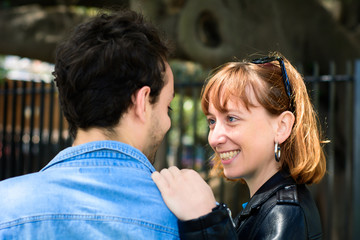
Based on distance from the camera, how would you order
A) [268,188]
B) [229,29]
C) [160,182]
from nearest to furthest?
[160,182] < [268,188] < [229,29]

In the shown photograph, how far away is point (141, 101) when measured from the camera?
1.25m

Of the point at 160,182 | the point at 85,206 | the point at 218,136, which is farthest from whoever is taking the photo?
the point at 218,136

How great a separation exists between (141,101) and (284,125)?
828 mm

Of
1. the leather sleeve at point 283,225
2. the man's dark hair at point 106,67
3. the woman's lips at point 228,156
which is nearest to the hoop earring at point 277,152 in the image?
the woman's lips at point 228,156

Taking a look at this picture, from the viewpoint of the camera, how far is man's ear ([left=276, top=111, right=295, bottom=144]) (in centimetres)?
182

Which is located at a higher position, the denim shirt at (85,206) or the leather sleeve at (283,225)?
the denim shirt at (85,206)

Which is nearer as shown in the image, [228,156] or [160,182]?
[160,182]

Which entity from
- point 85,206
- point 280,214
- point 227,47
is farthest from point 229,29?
point 85,206

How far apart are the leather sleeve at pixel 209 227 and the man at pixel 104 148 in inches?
1.4

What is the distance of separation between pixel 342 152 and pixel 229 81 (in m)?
4.61

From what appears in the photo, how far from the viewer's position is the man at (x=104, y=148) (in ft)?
3.53

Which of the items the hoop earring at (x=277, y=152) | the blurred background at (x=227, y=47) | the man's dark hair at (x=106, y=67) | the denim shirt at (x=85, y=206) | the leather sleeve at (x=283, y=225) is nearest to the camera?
the denim shirt at (x=85, y=206)

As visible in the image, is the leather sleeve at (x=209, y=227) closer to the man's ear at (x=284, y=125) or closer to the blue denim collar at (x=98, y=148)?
the blue denim collar at (x=98, y=148)

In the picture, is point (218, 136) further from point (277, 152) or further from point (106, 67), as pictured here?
point (106, 67)
